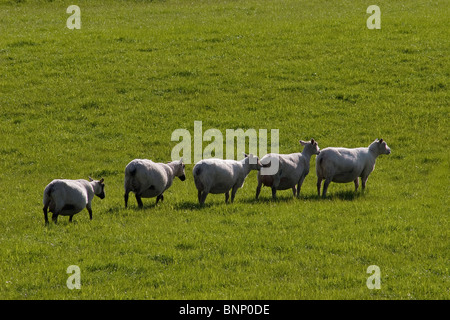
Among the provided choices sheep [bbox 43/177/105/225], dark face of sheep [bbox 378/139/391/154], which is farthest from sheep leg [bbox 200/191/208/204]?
dark face of sheep [bbox 378/139/391/154]

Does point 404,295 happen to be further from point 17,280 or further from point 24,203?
point 24,203

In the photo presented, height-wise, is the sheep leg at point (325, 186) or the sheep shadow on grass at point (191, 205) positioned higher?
the sheep leg at point (325, 186)

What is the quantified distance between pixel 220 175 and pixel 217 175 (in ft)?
0.35

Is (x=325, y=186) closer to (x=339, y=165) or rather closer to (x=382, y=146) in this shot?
(x=339, y=165)

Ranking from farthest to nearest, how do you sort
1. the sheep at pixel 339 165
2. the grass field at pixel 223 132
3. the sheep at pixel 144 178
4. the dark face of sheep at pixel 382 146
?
the dark face of sheep at pixel 382 146 → the sheep at pixel 339 165 → the sheep at pixel 144 178 → the grass field at pixel 223 132

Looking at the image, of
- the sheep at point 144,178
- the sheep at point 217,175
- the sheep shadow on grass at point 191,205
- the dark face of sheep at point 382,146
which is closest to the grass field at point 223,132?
the sheep shadow on grass at point 191,205

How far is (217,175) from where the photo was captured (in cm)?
2072

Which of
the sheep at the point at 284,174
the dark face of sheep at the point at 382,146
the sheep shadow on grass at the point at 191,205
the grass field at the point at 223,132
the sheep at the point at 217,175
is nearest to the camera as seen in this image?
the grass field at the point at 223,132

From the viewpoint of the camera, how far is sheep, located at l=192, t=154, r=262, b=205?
67.3ft

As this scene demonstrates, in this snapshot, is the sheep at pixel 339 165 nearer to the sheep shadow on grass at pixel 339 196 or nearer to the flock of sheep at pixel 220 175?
the flock of sheep at pixel 220 175

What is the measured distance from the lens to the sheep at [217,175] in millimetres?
20500

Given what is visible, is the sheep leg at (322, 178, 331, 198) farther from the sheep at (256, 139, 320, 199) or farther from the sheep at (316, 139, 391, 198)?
the sheep at (256, 139, 320, 199)

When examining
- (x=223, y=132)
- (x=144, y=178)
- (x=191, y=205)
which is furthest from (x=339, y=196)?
(x=223, y=132)

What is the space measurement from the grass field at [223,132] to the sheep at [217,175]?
0.72m
